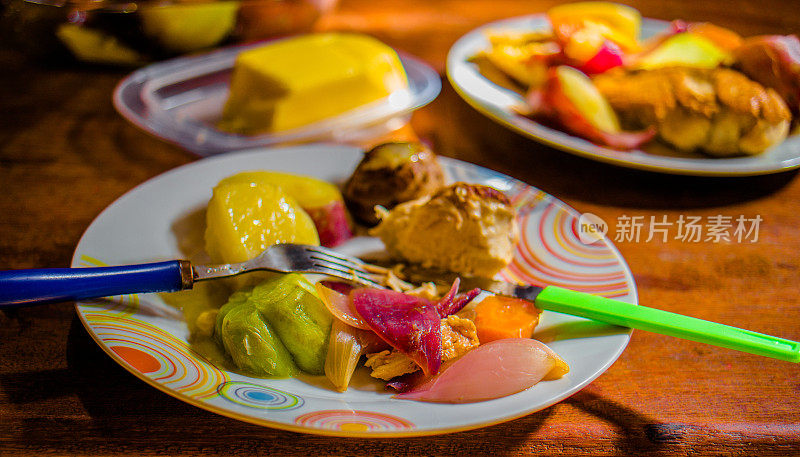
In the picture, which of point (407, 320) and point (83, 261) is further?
point (83, 261)

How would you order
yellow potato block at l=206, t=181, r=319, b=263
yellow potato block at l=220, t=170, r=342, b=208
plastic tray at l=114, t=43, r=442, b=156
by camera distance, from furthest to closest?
plastic tray at l=114, t=43, r=442, b=156
yellow potato block at l=220, t=170, r=342, b=208
yellow potato block at l=206, t=181, r=319, b=263

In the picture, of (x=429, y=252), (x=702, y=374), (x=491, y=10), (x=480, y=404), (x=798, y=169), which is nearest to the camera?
(x=480, y=404)

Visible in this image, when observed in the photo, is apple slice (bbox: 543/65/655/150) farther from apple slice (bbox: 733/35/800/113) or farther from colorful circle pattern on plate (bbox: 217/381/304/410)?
colorful circle pattern on plate (bbox: 217/381/304/410)

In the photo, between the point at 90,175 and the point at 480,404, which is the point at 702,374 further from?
the point at 90,175

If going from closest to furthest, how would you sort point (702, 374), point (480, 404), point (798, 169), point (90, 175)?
1. point (480, 404)
2. point (702, 374)
3. point (90, 175)
4. point (798, 169)

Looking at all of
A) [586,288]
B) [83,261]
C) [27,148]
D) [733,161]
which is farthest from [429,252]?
[27,148]

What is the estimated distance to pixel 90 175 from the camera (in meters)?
1.51

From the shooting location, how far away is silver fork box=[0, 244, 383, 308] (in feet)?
2.81

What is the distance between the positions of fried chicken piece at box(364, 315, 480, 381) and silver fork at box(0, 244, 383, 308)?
19cm

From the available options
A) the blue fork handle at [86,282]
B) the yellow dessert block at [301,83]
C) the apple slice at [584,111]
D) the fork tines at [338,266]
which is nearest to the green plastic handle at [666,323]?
the fork tines at [338,266]

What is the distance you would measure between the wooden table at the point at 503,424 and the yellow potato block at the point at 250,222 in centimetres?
24

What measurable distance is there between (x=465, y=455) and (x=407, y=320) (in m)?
0.18
